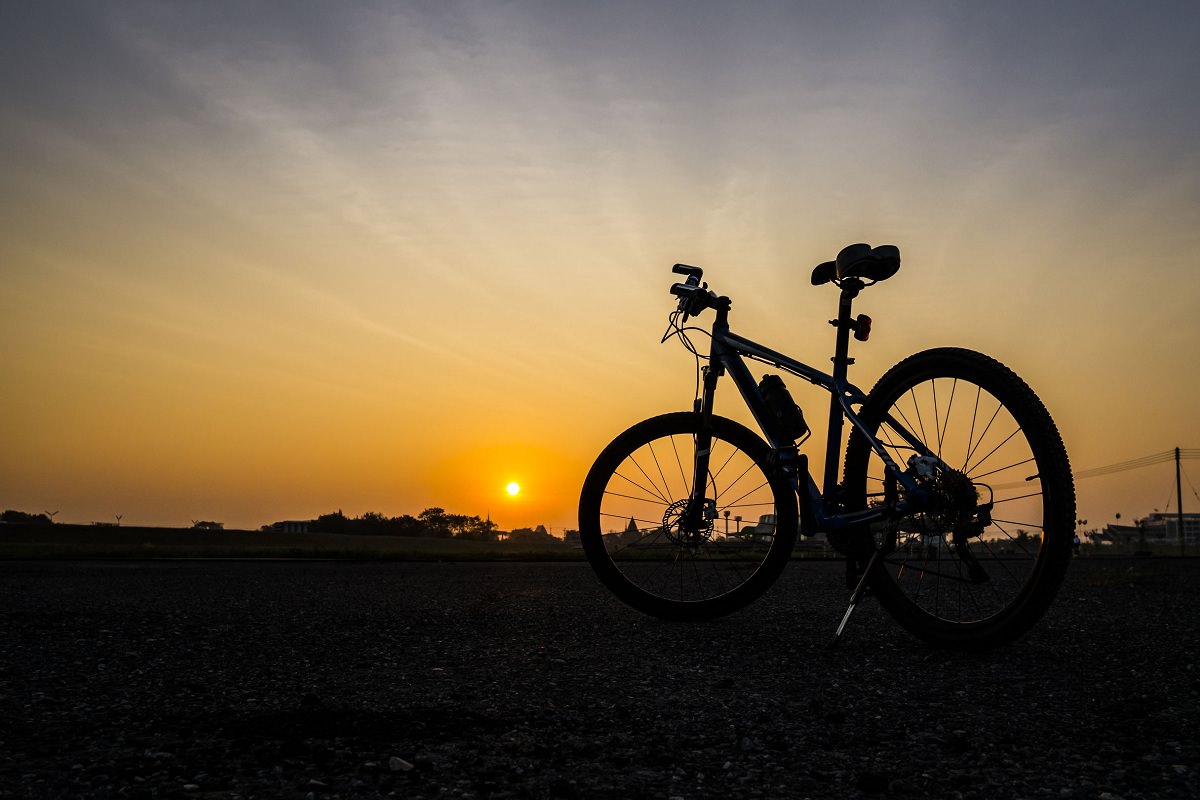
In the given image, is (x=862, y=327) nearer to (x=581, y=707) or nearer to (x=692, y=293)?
(x=692, y=293)

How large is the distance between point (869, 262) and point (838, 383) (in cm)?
67

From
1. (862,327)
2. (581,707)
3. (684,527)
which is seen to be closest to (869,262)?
(862,327)

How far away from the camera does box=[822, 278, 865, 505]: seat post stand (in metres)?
4.55

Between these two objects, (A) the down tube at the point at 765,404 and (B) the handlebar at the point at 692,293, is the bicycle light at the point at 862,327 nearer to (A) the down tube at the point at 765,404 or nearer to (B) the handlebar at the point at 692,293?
(A) the down tube at the point at 765,404

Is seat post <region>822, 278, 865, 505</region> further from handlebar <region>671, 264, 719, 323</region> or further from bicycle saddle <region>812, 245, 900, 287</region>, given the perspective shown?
handlebar <region>671, 264, 719, 323</region>

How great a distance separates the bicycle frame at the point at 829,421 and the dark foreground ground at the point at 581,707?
659 mm

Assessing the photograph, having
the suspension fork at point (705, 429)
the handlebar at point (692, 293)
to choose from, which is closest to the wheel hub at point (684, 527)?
the suspension fork at point (705, 429)

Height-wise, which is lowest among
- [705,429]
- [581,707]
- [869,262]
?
[581,707]

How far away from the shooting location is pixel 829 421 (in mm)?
4629

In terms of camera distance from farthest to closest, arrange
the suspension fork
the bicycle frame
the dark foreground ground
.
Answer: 1. the suspension fork
2. the bicycle frame
3. the dark foreground ground

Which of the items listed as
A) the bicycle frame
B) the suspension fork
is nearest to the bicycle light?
the bicycle frame

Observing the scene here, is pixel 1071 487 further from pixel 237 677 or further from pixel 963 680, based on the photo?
pixel 237 677

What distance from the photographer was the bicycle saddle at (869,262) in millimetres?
4375

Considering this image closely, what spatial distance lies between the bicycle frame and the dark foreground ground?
0.66 metres
